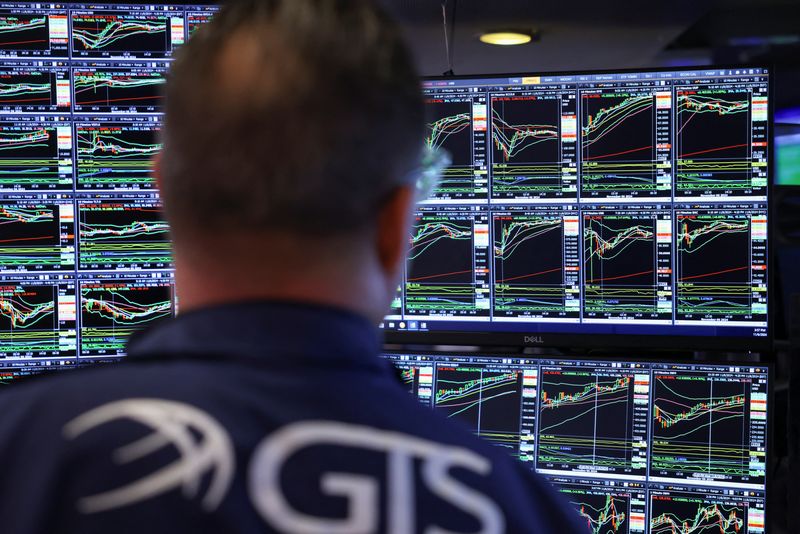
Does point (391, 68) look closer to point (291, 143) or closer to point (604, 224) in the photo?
point (291, 143)

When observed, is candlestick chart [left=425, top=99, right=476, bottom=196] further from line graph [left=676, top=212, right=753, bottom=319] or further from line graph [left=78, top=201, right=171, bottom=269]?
line graph [left=78, top=201, right=171, bottom=269]

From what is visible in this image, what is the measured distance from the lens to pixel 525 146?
62.6 inches

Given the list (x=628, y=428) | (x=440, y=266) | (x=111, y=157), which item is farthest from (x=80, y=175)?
(x=628, y=428)

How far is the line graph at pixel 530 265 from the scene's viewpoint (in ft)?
5.21

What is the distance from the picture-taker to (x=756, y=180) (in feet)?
4.94

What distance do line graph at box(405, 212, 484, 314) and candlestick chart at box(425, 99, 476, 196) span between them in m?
0.06

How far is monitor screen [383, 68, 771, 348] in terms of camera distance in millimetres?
1515

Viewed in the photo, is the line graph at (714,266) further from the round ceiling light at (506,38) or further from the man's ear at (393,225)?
the round ceiling light at (506,38)

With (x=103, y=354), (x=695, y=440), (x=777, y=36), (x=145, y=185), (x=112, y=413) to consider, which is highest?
(x=777, y=36)

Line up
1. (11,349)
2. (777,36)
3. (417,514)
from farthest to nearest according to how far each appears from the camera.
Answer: (777,36), (11,349), (417,514)

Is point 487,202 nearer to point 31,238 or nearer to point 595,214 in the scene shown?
point 595,214

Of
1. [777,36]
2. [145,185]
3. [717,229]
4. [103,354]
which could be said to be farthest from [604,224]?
[777,36]

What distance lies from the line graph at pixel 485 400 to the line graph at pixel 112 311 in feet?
1.95

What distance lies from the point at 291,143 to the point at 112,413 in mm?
210
